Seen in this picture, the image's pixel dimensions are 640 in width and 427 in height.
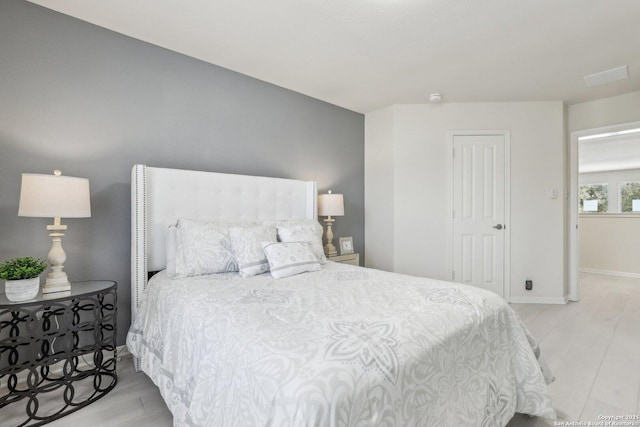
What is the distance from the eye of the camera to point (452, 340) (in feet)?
4.15

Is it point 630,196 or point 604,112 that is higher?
point 604,112

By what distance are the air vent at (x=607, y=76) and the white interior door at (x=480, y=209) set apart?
90cm

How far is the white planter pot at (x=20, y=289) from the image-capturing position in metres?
1.65

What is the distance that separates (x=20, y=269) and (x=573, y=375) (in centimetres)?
345

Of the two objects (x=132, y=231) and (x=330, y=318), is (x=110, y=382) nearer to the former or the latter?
(x=132, y=231)

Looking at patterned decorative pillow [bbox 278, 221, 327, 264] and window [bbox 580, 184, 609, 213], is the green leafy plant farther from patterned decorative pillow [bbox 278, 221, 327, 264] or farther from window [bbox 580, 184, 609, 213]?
window [bbox 580, 184, 609, 213]

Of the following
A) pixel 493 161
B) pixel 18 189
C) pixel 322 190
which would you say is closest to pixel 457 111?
pixel 493 161

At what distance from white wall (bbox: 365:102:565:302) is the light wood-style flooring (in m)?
0.63

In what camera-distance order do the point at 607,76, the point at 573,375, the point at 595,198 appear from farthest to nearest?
the point at 595,198, the point at 607,76, the point at 573,375

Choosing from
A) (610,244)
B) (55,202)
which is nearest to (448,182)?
(55,202)

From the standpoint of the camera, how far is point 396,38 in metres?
2.43

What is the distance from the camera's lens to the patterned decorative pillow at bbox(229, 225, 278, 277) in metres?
2.16

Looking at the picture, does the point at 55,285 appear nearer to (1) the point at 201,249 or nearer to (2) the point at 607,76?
(1) the point at 201,249

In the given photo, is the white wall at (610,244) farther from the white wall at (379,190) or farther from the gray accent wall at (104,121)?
the gray accent wall at (104,121)
